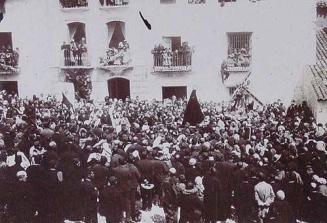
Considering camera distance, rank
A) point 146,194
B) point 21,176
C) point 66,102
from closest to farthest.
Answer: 1. point 21,176
2. point 146,194
3. point 66,102

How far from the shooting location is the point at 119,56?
14273mm

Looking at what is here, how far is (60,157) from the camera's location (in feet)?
35.0

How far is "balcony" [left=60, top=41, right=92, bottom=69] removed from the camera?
1429 centimetres

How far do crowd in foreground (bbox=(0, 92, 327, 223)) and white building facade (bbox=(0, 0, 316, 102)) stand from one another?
1833 millimetres

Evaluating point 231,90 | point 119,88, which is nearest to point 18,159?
point 119,88

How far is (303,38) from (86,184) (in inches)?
317

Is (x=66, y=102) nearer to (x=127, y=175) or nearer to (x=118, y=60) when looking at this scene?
(x=118, y=60)

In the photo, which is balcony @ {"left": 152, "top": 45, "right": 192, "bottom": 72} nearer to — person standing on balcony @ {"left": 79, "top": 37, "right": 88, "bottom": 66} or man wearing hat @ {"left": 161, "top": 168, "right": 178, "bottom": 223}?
person standing on balcony @ {"left": 79, "top": 37, "right": 88, "bottom": 66}

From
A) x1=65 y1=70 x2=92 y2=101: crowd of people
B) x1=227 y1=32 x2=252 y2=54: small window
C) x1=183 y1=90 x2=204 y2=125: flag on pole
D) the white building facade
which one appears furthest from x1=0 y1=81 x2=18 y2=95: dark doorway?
x1=227 y1=32 x2=252 y2=54: small window

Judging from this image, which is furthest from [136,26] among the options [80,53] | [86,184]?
[86,184]

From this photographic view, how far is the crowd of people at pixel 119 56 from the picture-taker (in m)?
14.2

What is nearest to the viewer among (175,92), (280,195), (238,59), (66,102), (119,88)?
(280,195)

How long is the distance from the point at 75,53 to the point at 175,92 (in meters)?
3.38

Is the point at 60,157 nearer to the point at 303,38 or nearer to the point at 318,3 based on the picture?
the point at 303,38
